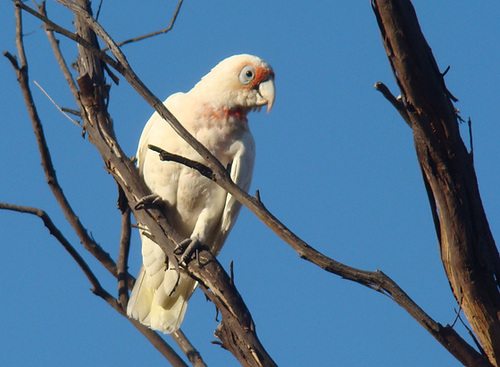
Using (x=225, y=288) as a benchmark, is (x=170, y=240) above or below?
above

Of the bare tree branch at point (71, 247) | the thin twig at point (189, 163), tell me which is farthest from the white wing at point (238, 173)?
the thin twig at point (189, 163)

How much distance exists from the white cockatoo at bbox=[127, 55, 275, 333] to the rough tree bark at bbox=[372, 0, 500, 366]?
79.4 inches

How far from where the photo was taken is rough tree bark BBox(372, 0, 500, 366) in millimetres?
1914

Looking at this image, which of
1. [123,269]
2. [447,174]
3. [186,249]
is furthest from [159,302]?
[447,174]

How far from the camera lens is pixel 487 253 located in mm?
2107

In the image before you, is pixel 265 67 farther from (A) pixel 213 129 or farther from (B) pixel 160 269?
(B) pixel 160 269

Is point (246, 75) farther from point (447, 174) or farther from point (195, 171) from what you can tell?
point (447, 174)

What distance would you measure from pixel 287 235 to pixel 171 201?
81.8 inches

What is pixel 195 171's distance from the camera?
4.02m

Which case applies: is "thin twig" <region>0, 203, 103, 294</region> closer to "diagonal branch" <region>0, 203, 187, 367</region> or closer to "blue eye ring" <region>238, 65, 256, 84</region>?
"diagonal branch" <region>0, 203, 187, 367</region>

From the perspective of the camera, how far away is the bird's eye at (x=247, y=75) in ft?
14.2

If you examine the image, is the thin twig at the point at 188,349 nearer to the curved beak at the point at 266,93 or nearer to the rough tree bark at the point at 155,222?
the rough tree bark at the point at 155,222

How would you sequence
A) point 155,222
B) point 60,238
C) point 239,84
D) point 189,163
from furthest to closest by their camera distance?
point 239,84 < point 155,222 < point 60,238 < point 189,163

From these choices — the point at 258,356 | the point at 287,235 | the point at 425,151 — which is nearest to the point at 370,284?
the point at 287,235
